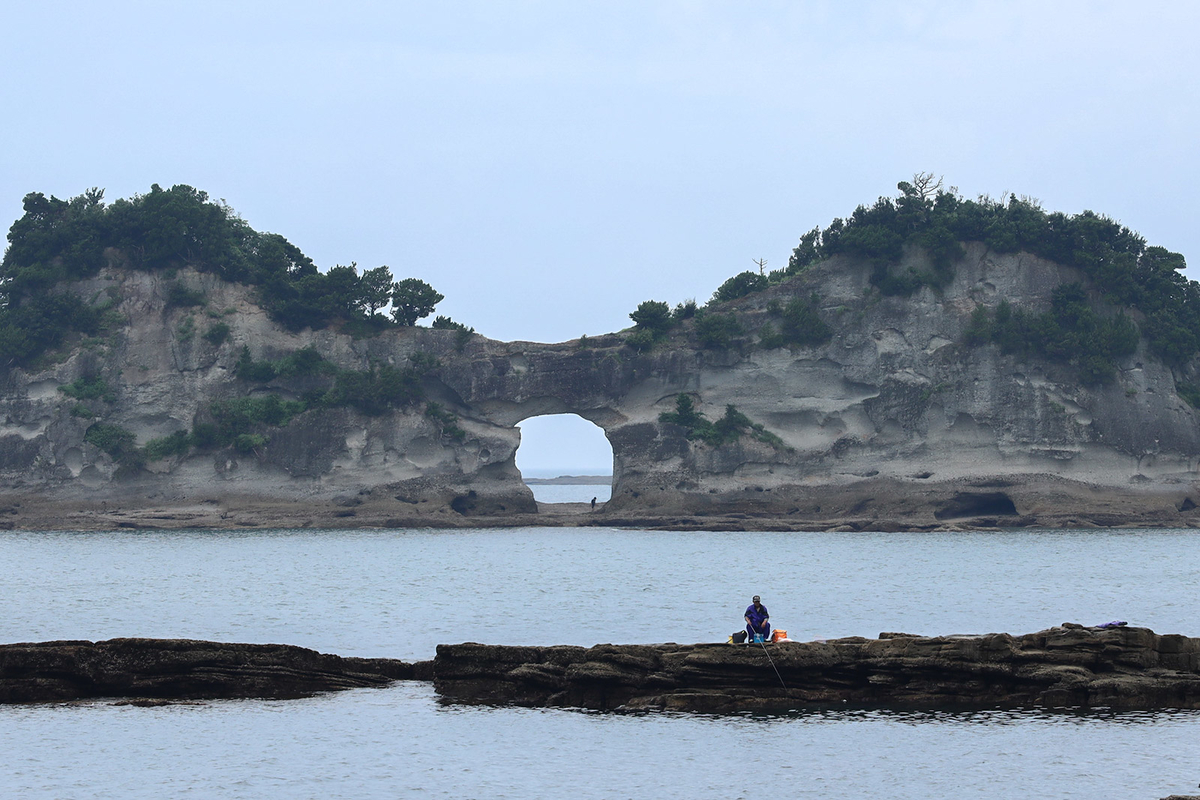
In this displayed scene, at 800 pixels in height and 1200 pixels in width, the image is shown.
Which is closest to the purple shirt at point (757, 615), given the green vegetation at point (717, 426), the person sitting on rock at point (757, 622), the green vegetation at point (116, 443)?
the person sitting on rock at point (757, 622)

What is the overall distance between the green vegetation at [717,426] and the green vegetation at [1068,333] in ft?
39.8

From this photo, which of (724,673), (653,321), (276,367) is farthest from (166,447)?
(724,673)

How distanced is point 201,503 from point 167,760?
163 feet

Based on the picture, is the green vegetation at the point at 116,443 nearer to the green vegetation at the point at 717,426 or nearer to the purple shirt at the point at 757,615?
the green vegetation at the point at 717,426

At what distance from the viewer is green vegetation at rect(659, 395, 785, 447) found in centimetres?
6856

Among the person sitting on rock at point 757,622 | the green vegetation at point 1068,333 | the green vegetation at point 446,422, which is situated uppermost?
the green vegetation at point 1068,333

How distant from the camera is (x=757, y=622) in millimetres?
22812

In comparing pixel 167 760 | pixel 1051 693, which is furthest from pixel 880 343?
pixel 167 760

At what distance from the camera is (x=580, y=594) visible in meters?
39.4

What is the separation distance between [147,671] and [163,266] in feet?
179

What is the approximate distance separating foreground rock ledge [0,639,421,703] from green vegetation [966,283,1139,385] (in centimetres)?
5310

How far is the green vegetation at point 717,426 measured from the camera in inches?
2699

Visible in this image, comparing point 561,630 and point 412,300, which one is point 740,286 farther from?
point 561,630

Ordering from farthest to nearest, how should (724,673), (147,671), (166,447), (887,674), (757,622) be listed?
1. (166,447)
2. (757,622)
3. (147,671)
4. (724,673)
5. (887,674)
